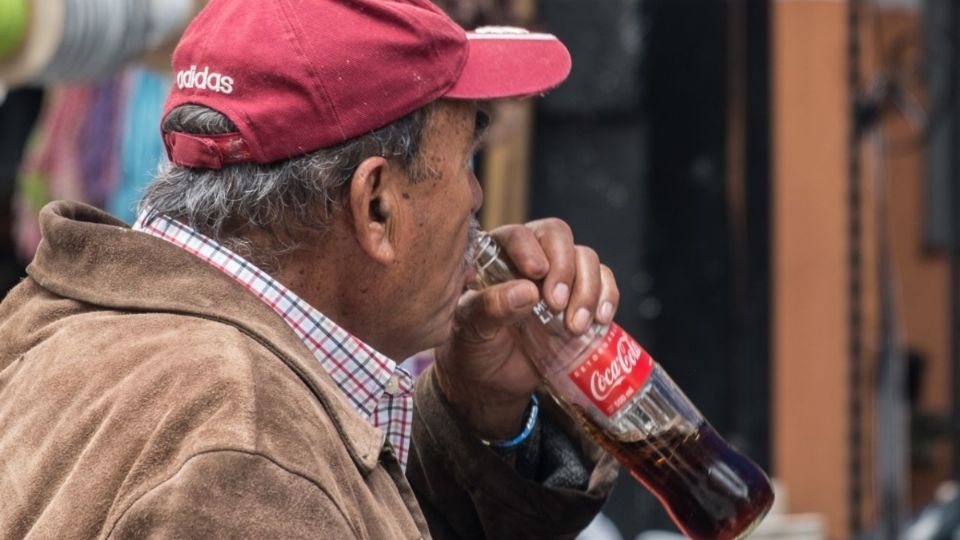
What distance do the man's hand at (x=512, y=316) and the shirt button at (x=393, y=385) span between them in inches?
9.1

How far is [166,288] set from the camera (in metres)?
1.60

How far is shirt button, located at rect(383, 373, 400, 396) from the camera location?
1.79 m

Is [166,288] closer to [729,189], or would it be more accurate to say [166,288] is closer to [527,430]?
[527,430]

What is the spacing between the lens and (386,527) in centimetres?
155

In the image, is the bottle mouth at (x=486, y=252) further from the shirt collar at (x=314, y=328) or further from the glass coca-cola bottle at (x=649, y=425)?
the shirt collar at (x=314, y=328)

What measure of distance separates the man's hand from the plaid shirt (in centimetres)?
24

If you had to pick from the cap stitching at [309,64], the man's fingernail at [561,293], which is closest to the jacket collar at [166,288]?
the cap stitching at [309,64]

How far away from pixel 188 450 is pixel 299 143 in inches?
16.3

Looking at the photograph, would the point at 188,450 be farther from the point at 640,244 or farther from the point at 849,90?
the point at 849,90

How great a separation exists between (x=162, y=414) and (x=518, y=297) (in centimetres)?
66

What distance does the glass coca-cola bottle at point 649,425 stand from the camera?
2014 mm

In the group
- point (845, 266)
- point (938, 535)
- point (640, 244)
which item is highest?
point (640, 244)

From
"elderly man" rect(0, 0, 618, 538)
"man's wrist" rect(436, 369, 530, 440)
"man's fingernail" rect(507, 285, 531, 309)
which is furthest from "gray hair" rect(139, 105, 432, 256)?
"man's wrist" rect(436, 369, 530, 440)

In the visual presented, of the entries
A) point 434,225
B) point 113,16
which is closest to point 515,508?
point 434,225
